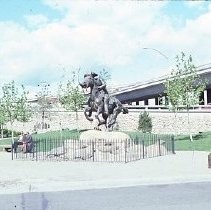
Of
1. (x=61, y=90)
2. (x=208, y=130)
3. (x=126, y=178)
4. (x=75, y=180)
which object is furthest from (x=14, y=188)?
(x=61, y=90)

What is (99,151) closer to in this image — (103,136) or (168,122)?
(103,136)

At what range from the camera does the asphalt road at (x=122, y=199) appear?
41.7 feet

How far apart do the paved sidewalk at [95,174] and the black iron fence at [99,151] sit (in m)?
1.40

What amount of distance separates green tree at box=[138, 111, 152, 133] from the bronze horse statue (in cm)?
2195

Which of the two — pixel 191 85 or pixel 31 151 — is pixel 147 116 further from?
pixel 31 151

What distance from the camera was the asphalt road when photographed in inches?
501

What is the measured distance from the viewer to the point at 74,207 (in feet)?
42.0

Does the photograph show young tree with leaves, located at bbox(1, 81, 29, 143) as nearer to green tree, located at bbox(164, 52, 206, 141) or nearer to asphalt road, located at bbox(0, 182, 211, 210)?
green tree, located at bbox(164, 52, 206, 141)

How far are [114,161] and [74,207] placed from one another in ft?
35.9

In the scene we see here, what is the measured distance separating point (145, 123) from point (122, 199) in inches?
1543

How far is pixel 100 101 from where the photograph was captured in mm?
29984

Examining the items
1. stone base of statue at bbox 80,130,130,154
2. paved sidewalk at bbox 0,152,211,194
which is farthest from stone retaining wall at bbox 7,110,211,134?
paved sidewalk at bbox 0,152,211,194

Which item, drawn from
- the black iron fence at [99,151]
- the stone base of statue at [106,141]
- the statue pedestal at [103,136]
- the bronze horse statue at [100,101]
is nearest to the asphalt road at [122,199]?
the black iron fence at [99,151]

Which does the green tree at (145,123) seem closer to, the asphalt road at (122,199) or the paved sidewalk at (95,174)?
the paved sidewalk at (95,174)
